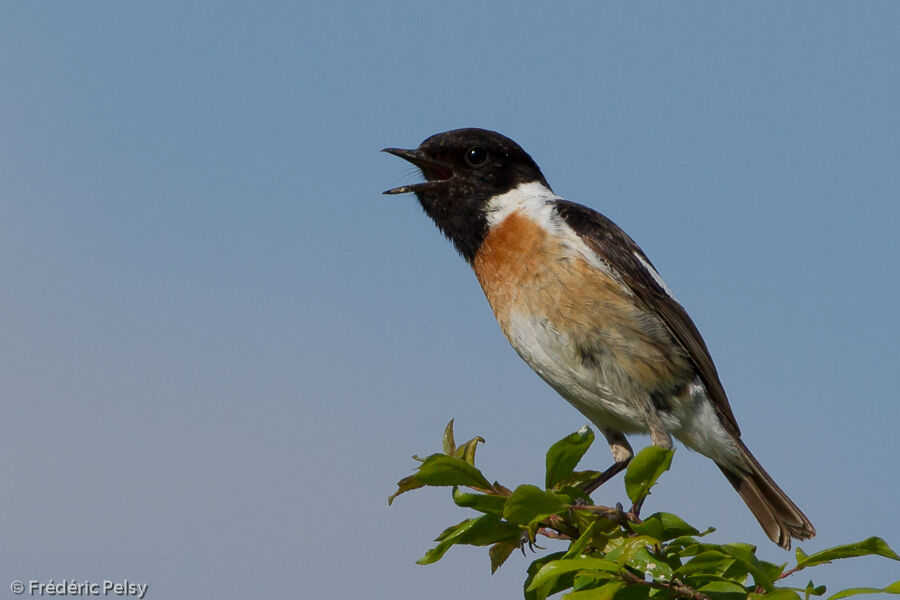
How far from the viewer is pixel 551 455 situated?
12.5 feet

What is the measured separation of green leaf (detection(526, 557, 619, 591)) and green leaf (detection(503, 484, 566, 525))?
0.82ft

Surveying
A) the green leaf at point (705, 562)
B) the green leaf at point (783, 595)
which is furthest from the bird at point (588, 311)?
the green leaf at point (783, 595)

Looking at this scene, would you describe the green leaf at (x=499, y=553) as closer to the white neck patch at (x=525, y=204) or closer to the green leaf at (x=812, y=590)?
the green leaf at (x=812, y=590)

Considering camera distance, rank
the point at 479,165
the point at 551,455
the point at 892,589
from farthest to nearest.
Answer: the point at 479,165
the point at 551,455
the point at 892,589

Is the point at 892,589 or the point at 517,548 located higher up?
the point at 517,548

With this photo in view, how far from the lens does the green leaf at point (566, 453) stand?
3.77m

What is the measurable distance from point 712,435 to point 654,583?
3.14 m

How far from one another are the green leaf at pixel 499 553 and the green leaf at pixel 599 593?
80 centimetres

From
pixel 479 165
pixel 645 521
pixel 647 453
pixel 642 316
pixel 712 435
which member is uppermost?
pixel 479 165

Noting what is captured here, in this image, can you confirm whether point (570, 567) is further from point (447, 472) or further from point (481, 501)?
A: point (447, 472)

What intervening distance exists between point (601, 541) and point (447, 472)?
67 centimetres

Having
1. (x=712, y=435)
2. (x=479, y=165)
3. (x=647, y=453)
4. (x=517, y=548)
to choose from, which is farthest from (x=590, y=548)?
(x=479, y=165)

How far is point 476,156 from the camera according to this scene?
6.89 meters

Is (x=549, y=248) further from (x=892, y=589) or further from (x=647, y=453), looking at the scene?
(x=892, y=589)
